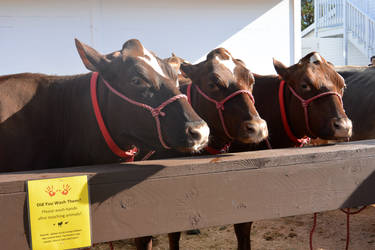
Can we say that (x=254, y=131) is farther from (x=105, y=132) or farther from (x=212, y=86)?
(x=105, y=132)

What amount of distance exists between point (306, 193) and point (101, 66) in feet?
4.70

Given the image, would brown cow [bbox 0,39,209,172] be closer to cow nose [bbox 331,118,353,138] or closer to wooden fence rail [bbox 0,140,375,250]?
wooden fence rail [bbox 0,140,375,250]

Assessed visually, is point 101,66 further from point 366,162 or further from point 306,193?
point 366,162

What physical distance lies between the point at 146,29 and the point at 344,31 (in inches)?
569

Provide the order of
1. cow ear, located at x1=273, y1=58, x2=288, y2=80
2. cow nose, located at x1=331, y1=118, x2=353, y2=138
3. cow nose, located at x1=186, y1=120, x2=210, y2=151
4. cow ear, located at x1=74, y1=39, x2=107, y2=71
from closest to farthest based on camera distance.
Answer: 1. cow nose, located at x1=186, y1=120, x2=210, y2=151
2. cow ear, located at x1=74, y1=39, x2=107, y2=71
3. cow nose, located at x1=331, y1=118, x2=353, y2=138
4. cow ear, located at x1=273, y1=58, x2=288, y2=80

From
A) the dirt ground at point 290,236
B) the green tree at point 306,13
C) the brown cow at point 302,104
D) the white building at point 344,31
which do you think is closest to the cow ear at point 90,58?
the brown cow at point 302,104

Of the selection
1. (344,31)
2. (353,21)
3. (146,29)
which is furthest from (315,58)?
(344,31)

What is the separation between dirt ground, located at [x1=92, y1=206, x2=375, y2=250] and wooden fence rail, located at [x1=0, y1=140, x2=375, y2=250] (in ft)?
8.55

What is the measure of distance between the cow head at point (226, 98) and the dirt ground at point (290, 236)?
204 cm

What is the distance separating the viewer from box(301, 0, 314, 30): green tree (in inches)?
1214

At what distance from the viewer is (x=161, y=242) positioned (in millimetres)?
4566

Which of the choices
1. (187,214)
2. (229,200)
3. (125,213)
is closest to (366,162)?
(229,200)

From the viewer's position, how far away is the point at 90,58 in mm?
2344

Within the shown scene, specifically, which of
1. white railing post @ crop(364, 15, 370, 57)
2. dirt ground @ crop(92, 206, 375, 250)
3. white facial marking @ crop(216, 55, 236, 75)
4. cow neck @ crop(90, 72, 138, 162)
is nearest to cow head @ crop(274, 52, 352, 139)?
white facial marking @ crop(216, 55, 236, 75)
